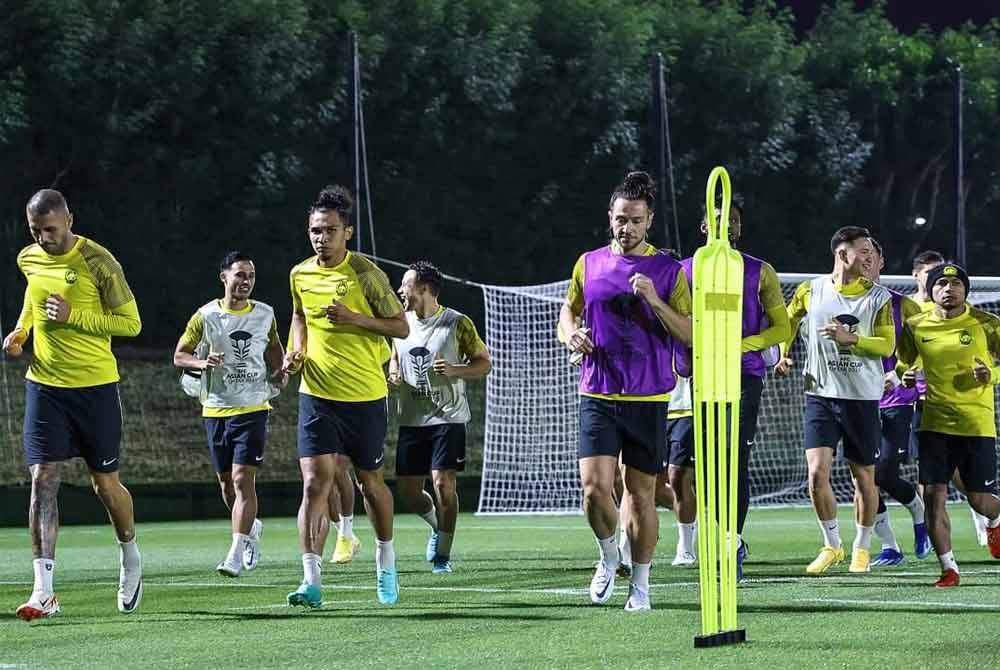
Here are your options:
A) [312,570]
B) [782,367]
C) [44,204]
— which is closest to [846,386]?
[782,367]

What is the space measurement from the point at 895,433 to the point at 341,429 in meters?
5.19

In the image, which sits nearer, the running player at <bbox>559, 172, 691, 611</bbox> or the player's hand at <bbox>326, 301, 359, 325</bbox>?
the running player at <bbox>559, 172, 691, 611</bbox>

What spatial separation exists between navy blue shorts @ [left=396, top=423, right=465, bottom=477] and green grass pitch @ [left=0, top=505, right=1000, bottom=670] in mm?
693

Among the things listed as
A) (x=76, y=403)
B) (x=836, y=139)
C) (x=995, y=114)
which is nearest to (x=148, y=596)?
(x=76, y=403)

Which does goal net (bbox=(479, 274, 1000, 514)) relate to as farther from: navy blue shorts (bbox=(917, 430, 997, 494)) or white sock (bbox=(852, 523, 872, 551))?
navy blue shorts (bbox=(917, 430, 997, 494))

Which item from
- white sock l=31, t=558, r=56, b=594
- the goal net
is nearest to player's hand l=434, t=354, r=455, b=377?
white sock l=31, t=558, r=56, b=594

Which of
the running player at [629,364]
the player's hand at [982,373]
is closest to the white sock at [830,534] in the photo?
the player's hand at [982,373]

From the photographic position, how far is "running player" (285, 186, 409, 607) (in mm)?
9797

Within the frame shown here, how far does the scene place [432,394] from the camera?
13008mm

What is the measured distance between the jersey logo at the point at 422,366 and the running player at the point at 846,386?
8.01ft

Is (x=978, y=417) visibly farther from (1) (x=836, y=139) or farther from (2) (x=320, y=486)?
(1) (x=836, y=139)

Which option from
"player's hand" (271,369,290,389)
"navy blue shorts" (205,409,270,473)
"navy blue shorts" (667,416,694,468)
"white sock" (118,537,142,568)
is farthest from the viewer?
"navy blue shorts" (205,409,270,473)

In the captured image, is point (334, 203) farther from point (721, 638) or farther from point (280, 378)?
point (721, 638)

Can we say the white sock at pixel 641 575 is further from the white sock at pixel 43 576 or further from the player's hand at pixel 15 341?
the player's hand at pixel 15 341
